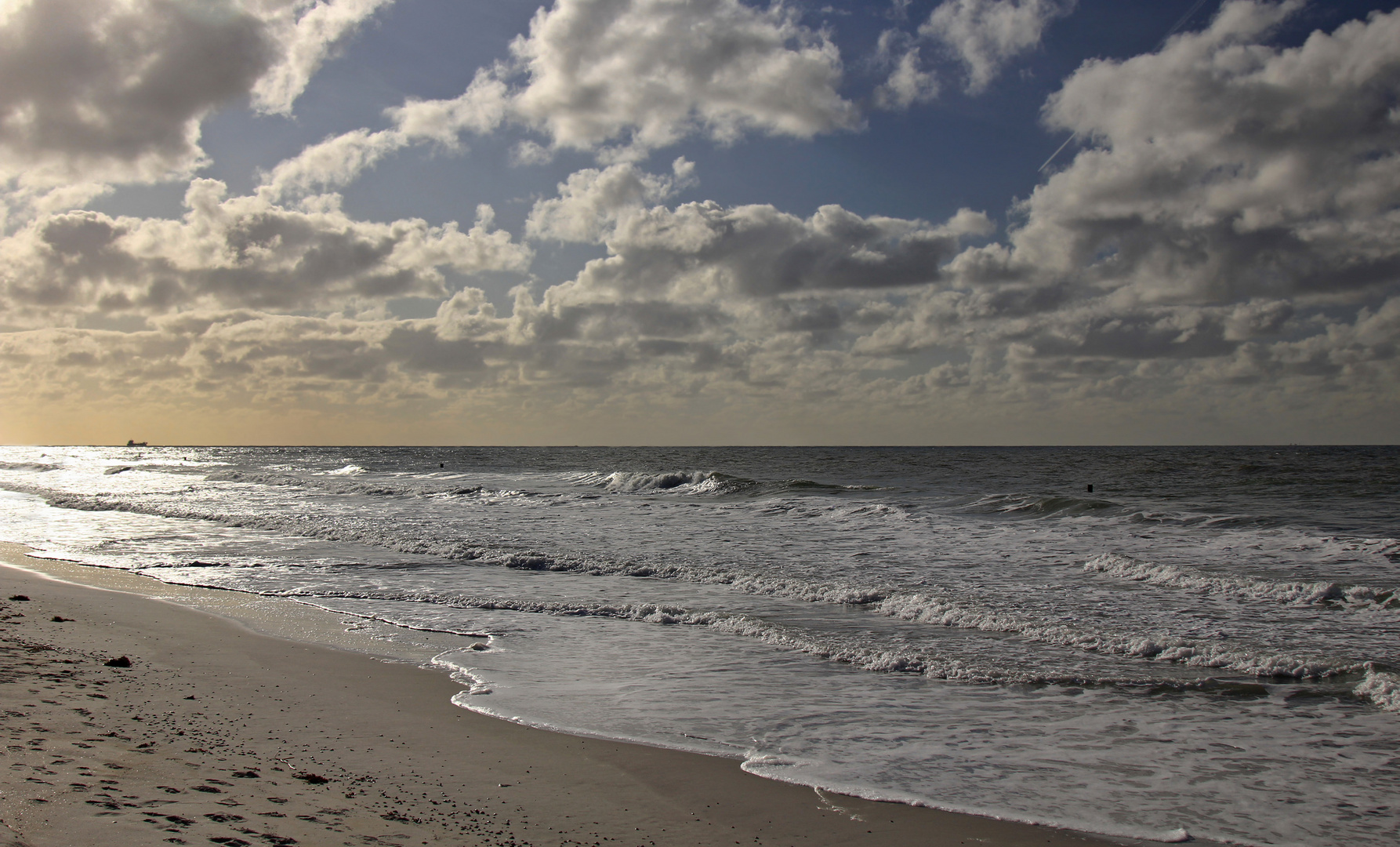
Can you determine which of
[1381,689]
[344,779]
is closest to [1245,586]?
[1381,689]

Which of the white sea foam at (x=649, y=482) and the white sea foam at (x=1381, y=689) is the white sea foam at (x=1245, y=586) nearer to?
the white sea foam at (x=1381, y=689)

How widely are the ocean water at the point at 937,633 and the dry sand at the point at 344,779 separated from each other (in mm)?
Result: 428

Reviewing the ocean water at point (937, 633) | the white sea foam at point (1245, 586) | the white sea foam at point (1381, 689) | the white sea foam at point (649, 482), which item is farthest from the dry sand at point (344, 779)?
the white sea foam at point (649, 482)

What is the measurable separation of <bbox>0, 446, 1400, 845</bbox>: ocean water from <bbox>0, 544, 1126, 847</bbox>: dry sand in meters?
0.43

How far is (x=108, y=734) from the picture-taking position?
5.32 metres

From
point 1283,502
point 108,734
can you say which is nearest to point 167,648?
point 108,734

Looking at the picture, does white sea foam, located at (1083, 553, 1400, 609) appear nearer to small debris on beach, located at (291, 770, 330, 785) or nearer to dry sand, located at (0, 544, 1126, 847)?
dry sand, located at (0, 544, 1126, 847)

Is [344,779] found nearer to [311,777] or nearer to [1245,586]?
[311,777]

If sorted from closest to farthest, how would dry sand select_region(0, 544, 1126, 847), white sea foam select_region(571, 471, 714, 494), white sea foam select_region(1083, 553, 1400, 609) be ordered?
dry sand select_region(0, 544, 1126, 847) < white sea foam select_region(1083, 553, 1400, 609) < white sea foam select_region(571, 471, 714, 494)

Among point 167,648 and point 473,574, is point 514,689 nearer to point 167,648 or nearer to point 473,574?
point 167,648

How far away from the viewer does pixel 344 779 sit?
4.91m

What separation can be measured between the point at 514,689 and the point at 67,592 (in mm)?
9224

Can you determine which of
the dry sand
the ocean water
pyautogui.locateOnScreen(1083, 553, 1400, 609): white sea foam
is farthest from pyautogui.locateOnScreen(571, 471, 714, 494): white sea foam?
the dry sand

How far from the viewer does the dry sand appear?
4.10 meters
